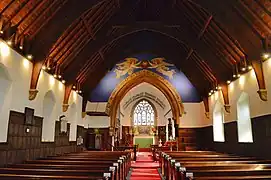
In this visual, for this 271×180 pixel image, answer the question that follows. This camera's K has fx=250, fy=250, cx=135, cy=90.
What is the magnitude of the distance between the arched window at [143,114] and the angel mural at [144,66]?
424 inches

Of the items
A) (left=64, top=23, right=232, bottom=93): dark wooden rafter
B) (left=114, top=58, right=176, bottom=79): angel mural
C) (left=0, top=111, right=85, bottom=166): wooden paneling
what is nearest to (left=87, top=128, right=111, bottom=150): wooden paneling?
(left=114, top=58, right=176, bottom=79): angel mural

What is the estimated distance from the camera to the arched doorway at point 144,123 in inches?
947

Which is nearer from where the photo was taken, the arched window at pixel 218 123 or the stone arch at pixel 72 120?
the stone arch at pixel 72 120

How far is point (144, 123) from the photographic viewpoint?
978 inches

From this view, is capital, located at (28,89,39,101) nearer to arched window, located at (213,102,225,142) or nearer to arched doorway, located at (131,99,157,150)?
arched window, located at (213,102,225,142)

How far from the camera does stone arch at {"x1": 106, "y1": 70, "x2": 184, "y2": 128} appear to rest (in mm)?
14461

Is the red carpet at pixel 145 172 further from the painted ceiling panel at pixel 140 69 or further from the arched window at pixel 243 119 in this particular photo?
the painted ceiling panel at pixel 140 69

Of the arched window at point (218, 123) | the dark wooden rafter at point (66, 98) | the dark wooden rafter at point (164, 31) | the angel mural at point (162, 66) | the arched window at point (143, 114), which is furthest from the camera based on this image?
the arched window at point (143, 114)

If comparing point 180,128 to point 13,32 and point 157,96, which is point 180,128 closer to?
point 157,96

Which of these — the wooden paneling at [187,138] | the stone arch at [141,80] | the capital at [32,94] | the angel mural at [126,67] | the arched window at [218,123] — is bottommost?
the wooden paneling at [187,138]

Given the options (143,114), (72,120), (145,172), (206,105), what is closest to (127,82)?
(72,120)

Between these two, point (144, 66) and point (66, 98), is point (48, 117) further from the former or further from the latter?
point (144, 66)

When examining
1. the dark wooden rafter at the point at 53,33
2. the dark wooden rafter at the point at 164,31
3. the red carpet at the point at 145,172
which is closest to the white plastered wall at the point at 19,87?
the dark wooden rafter at the point at 53,33

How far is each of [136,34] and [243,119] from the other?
6.92 meters
